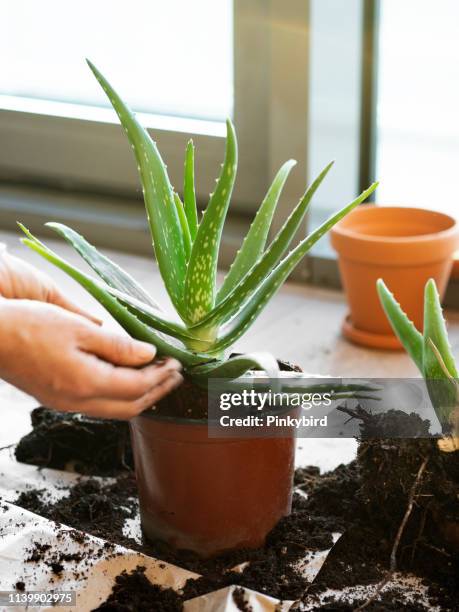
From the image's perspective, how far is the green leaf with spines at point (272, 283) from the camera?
43.0 inches

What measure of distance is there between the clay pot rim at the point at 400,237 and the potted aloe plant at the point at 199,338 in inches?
28.3

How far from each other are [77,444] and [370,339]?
2.42ft

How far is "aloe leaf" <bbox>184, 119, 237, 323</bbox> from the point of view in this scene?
1095mm

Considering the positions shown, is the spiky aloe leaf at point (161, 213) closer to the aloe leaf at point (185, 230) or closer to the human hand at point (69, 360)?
the aloe leaf at point (185, 230)

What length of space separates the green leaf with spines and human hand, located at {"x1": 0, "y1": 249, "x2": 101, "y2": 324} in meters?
0.16

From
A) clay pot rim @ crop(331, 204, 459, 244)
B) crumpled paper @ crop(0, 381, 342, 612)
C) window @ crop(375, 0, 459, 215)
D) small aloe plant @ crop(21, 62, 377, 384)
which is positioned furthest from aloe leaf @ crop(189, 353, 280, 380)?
window @ crop(375, 0, 459, 215)

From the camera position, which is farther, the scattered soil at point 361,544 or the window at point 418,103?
the window at point 418,103

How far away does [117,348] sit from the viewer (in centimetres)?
105

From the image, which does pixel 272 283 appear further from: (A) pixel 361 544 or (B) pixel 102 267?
(A) pixel 361 544

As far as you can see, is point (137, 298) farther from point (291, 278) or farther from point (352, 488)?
point (291, 278)

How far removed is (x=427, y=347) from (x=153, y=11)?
1.59 metres

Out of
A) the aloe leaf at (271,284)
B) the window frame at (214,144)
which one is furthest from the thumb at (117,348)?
the window frame at (214,144)

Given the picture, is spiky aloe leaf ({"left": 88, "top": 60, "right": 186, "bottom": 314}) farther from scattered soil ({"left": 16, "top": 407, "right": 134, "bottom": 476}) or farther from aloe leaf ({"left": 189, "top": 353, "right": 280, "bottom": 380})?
scattered soil ({"left": 16, "top": 407, "right": 134, "bottom": 476})

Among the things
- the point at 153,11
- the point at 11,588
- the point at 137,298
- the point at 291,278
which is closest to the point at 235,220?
the point at 291,278
